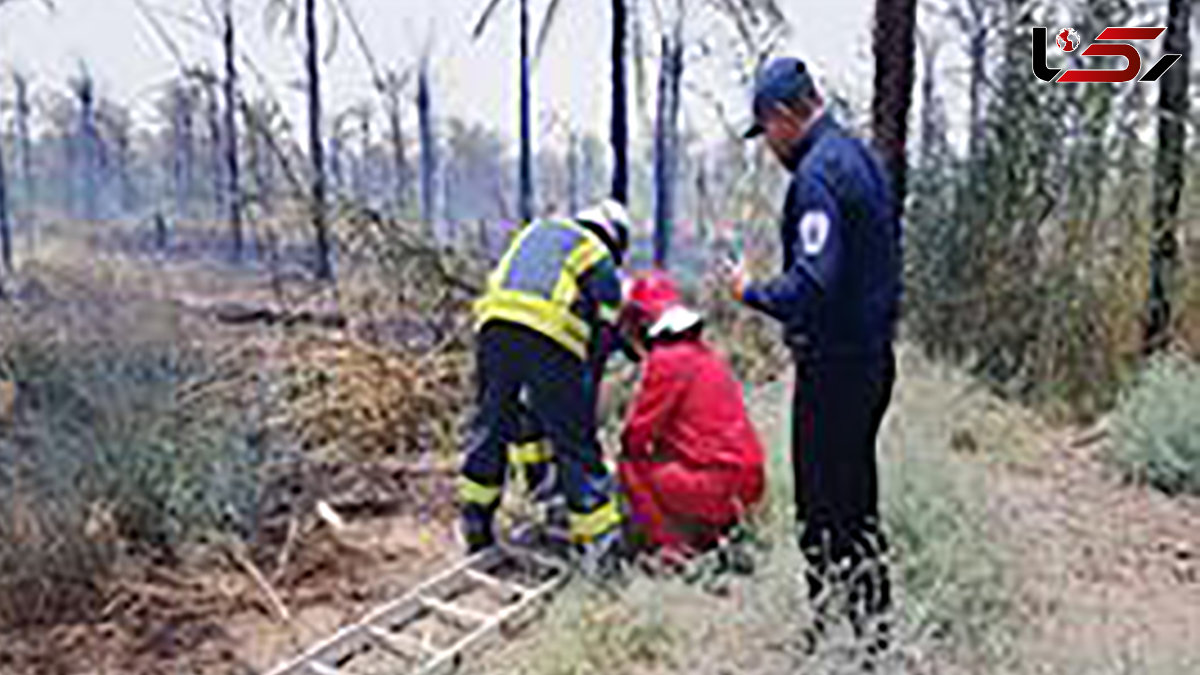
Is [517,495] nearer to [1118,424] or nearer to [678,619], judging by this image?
[678,619]

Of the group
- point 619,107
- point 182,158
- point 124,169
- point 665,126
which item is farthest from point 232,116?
point 124,169

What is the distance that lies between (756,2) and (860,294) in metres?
8.34

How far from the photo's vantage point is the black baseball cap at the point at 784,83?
4000 mm

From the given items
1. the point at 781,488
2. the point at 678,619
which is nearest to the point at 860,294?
the point at 678,619

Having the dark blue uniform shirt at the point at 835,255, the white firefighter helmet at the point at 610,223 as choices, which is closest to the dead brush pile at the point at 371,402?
the white firefighter helmet at the point at 610,223

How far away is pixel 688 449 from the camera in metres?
5.14

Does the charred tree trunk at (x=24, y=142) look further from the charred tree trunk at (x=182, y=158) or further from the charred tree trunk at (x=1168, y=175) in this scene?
the charred tree trunk at (x=1168, y=175)

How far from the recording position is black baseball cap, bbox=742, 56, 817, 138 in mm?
4000

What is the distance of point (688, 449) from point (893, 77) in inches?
193

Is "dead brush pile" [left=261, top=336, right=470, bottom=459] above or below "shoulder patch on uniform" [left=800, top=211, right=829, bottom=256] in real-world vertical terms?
below

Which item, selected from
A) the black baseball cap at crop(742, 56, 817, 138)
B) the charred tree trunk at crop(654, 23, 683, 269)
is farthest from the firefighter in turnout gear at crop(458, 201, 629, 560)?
the charred tree trunk at crop(654, 23, 683, 269)

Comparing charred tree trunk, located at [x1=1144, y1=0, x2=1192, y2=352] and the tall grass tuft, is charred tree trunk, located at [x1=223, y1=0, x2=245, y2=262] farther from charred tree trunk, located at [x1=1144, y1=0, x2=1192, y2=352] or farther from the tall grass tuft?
charred tree trunk, located at [x1=1144, y1=0, x2=1192, y2=352]

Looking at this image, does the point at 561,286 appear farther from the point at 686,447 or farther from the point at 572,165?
the point at 572,165

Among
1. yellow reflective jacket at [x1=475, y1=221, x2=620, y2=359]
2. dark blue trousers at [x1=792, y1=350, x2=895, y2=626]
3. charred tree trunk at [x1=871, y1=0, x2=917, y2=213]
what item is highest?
charred tree trunk at [x1=871, y1=0, x2=917, y2=213]
